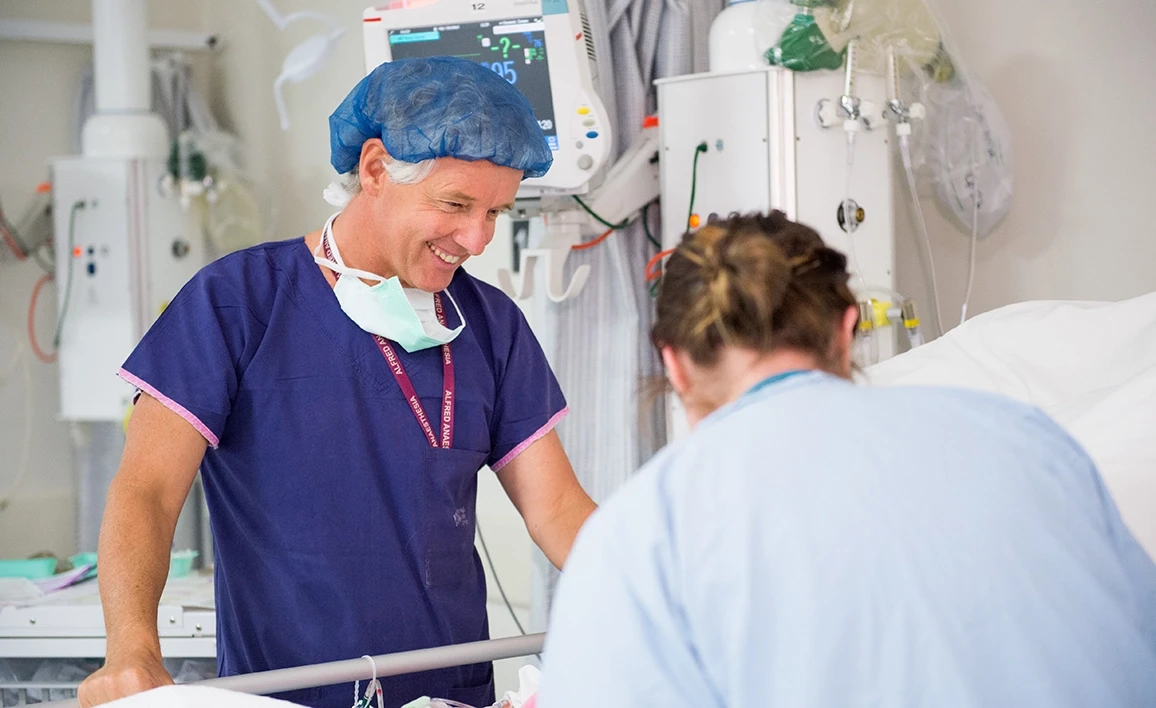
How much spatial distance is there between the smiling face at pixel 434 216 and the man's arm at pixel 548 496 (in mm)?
303

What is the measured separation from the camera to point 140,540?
150 cm

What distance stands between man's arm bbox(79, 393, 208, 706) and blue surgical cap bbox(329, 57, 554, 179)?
476mm

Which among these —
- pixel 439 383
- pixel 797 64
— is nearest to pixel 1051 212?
pixel 797 64

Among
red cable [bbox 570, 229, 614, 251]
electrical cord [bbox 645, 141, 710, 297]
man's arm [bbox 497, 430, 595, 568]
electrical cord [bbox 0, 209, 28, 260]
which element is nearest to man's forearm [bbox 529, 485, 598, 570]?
man's arm [bbox 497, 430, 595, 568]

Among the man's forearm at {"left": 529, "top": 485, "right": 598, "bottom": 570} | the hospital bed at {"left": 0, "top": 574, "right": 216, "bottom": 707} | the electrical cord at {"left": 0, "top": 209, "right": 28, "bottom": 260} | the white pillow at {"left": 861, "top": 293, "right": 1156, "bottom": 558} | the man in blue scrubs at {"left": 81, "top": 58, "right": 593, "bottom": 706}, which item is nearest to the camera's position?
the white pillow at {"left": 861, "top": 293, "right": 1156, "bottom": 558}

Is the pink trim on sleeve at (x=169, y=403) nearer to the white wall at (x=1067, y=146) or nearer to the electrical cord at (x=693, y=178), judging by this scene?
the electrical cord at (x=693, y=178)

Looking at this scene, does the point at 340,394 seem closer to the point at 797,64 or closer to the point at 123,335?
the point at 797,64

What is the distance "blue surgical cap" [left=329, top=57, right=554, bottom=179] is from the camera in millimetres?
1670

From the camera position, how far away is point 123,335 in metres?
4.05

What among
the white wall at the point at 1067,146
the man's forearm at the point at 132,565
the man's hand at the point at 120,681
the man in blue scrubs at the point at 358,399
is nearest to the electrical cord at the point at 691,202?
the white wall at the point at 1067,146

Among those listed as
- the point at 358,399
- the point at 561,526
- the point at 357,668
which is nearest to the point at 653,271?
the point at 561,526

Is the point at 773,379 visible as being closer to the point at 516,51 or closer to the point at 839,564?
the point at 839,564

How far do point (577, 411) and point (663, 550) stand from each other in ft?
6.64

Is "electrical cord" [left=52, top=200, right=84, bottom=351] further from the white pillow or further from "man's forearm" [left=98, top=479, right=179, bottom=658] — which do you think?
the white pillow
